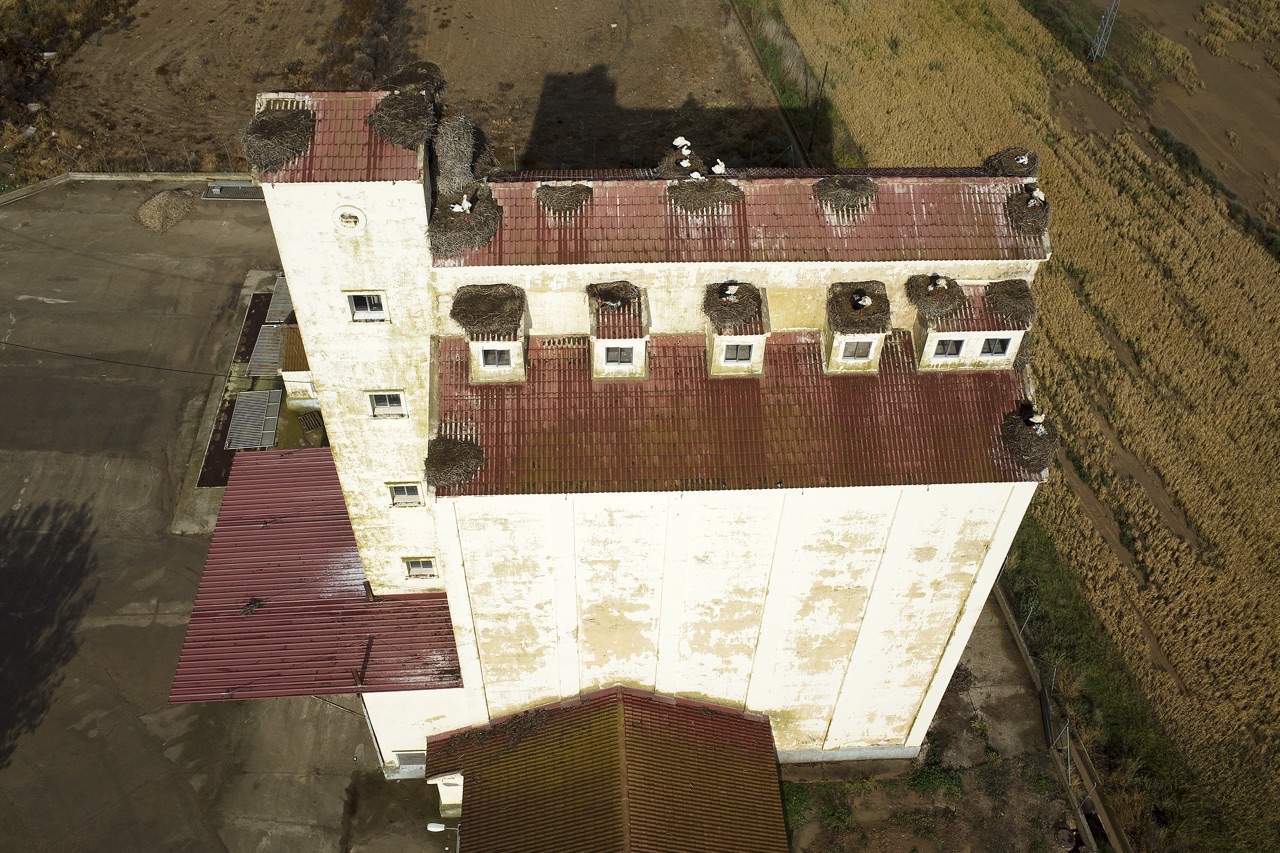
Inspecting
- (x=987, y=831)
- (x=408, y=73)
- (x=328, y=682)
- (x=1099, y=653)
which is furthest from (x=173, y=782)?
(x=1099, y=653)

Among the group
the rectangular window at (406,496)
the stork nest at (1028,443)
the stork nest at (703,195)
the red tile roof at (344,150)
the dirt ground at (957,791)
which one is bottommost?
the dirt ground at (957,791)

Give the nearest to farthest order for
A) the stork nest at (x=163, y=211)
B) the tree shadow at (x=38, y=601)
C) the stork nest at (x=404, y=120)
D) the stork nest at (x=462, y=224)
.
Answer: the stork nest at (x=404, y=120) → the stork nest at (x=462, y=224) → the tree shadow at (x=38, y=601) → the stork nest at (x=163, y=211)

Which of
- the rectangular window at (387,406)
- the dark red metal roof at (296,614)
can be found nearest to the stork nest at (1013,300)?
the rectangular window at (387,406)

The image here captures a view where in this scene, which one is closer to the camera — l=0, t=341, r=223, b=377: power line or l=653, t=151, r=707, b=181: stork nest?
l=653, t=151, r=707, b=181: stork nest

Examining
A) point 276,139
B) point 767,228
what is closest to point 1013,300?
point 767,228

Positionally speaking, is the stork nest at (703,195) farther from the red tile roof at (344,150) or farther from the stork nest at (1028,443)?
the stork nest at (1028,443)

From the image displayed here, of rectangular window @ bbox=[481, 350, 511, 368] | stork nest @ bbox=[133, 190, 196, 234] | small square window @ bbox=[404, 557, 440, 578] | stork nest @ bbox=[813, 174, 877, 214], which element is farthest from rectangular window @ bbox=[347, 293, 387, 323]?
stork nest @ bbox=[133, 190, 196, 234]

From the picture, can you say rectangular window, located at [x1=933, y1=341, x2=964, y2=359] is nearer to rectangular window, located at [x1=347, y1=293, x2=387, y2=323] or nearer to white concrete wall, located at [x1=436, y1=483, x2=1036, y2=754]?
white concrete wall, located at [x1=436, y1=483, x2=1036, y2=754]
